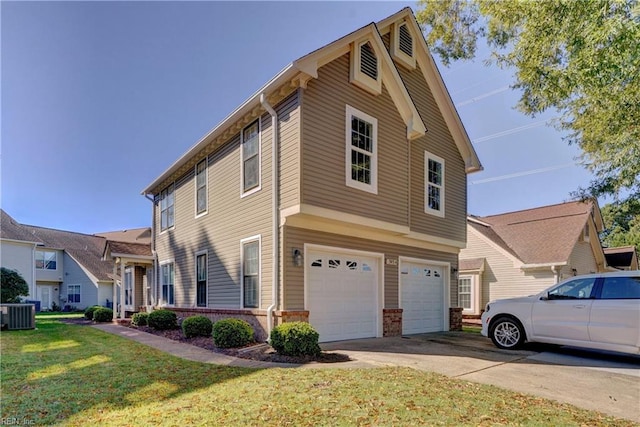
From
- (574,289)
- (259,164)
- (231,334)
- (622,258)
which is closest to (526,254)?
(574,289)

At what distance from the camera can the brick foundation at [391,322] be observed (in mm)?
10383

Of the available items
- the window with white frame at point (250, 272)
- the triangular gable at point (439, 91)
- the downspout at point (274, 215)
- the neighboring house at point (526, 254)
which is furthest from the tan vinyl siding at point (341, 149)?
the neighboring house at point (526, 254)

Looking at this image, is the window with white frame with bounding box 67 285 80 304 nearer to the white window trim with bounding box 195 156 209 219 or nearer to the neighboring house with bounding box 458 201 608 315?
the white window trim with bounding box 195 156 209 219

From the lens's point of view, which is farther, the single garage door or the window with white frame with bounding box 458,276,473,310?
the window with white frame with bounding box 458,276,473,310

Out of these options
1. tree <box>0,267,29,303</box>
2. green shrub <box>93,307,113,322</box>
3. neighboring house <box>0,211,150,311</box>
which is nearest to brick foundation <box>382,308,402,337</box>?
green shrub <box>93,307,113,322</box>

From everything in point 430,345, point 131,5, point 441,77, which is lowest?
point 430,345

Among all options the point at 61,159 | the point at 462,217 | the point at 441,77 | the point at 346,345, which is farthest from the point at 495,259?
the point at 61,159

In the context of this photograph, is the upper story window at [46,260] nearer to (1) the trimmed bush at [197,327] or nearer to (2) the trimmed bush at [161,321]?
(2) the trimmed bush at [161,321]

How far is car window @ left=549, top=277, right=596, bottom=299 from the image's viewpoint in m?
7.59

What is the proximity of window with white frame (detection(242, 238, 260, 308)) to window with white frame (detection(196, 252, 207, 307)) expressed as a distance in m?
2.61

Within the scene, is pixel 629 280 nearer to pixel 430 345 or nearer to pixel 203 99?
pixel 430 345

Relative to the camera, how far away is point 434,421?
3.90 meters

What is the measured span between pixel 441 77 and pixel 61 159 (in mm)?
17897

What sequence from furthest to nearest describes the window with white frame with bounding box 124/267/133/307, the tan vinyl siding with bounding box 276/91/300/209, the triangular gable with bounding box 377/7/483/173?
the window with white frame with bounding box 124/267/133/307 → the triangular gable with bounding box 377/7/483/173 → the tan vinyl siding with bounding box 276/91/300/209
